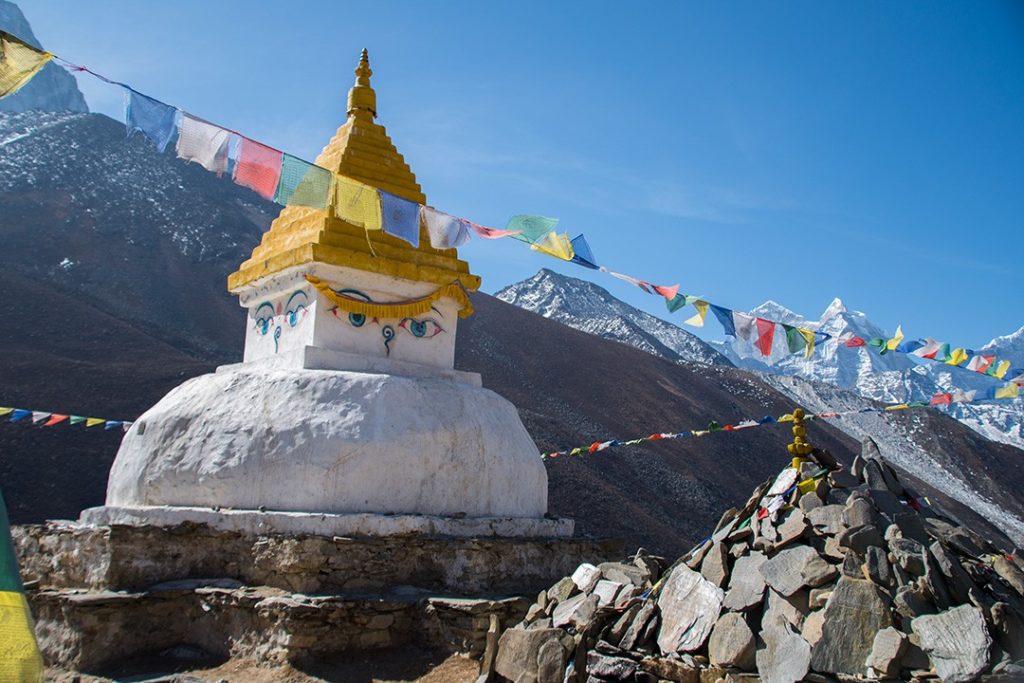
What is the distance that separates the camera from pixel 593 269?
6.74 m

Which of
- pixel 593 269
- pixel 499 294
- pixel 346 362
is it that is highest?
pixel 499 294

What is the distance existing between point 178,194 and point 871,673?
140ft

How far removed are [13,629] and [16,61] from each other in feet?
12.0

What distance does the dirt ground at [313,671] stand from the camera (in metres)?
5.46

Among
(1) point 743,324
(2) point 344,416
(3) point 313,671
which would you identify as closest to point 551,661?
(3) point 313,671

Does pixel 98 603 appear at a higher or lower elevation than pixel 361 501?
lower

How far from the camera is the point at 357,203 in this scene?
6.61 metres

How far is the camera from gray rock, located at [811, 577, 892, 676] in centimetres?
383

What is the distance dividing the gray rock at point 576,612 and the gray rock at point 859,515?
56.6 inches

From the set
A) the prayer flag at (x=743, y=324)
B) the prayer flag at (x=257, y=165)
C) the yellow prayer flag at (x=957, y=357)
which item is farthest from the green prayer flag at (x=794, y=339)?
the prayer flag at (x=257, y=165)

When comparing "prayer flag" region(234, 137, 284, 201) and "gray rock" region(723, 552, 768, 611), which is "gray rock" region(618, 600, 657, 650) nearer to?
"gray rock" region(723, 552, 768, 611)

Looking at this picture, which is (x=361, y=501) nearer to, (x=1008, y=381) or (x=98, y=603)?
(x=98, y=603)

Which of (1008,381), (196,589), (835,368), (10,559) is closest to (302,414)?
(196,589)

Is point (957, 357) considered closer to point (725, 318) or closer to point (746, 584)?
point (725, 318)
